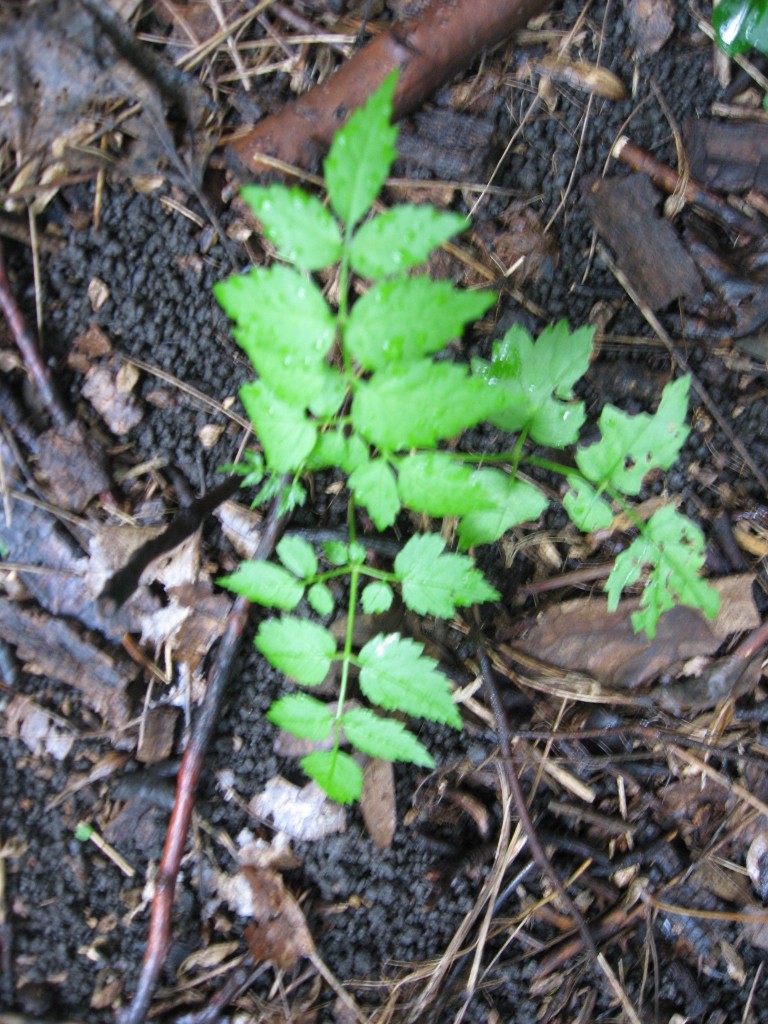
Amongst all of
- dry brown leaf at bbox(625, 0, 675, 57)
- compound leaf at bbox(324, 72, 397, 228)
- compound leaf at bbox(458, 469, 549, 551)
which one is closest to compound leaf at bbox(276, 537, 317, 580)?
compound leaf at bbox(458, 469, 549, 551)

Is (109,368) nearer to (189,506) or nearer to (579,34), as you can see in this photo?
(189,506)

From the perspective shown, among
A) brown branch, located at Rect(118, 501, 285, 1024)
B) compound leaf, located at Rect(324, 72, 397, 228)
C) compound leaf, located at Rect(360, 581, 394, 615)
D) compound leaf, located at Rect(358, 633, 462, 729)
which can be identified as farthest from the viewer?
brown branch, located at Rect(118, 501, 285, 1024)

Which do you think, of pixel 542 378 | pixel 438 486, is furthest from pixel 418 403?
pixel 542 378

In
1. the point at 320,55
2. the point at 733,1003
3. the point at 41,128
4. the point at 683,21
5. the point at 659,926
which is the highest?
the point at 683,21

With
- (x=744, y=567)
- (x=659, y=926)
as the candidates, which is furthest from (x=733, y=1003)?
(x=744, y=567)

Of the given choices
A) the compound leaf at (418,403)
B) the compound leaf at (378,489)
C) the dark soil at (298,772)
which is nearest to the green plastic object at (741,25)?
the dark soil at (298,772)

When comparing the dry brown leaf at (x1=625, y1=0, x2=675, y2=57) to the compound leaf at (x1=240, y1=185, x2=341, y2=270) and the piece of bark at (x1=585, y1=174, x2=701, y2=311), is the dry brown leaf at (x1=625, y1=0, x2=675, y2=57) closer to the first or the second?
the piece of bark at (x1=585, y1=174, x2=701, y2=311)

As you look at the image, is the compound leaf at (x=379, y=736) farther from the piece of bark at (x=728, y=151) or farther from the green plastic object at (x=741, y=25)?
the green plastic object at (x=741, y=25)
